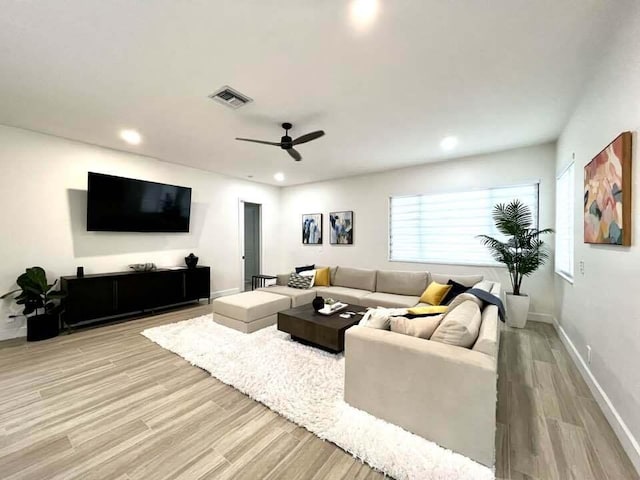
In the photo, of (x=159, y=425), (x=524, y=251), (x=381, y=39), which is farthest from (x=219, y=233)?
(x=524, y=251)

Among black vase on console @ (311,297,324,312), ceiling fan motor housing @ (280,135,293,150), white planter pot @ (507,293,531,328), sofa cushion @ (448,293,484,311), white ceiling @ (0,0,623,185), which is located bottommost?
white planter pot @ (507,293,531,328)

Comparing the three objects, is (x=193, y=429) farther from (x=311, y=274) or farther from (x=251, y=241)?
(x=251, y=241)

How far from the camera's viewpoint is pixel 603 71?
2139 mm

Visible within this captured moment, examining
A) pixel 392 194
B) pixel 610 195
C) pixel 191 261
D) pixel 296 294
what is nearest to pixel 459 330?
pixel 610 195

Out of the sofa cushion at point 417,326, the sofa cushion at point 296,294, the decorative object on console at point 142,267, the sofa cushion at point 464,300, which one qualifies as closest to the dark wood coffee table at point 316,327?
the sofa cushion at point 296,294

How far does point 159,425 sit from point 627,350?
323cm

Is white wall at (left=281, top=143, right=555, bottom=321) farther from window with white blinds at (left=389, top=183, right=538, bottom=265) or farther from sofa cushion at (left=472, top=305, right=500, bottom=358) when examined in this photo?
sofa cushion at (left=472, top=305, right=500, bottom=358)

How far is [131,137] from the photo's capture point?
3.89m

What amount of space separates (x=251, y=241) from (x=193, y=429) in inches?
240

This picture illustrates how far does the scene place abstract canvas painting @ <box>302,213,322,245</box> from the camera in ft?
22.3

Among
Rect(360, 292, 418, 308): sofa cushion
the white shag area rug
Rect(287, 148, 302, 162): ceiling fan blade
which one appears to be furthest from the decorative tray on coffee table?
Rect(287, 148, 302, 162): ceiling fan blade

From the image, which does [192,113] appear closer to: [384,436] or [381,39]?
[381,39]

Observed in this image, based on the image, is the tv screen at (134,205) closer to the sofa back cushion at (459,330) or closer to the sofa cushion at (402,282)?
the sofa cushion at (402,282)

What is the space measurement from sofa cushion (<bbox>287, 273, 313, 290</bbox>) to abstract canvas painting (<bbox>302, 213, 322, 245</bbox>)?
1.91m
